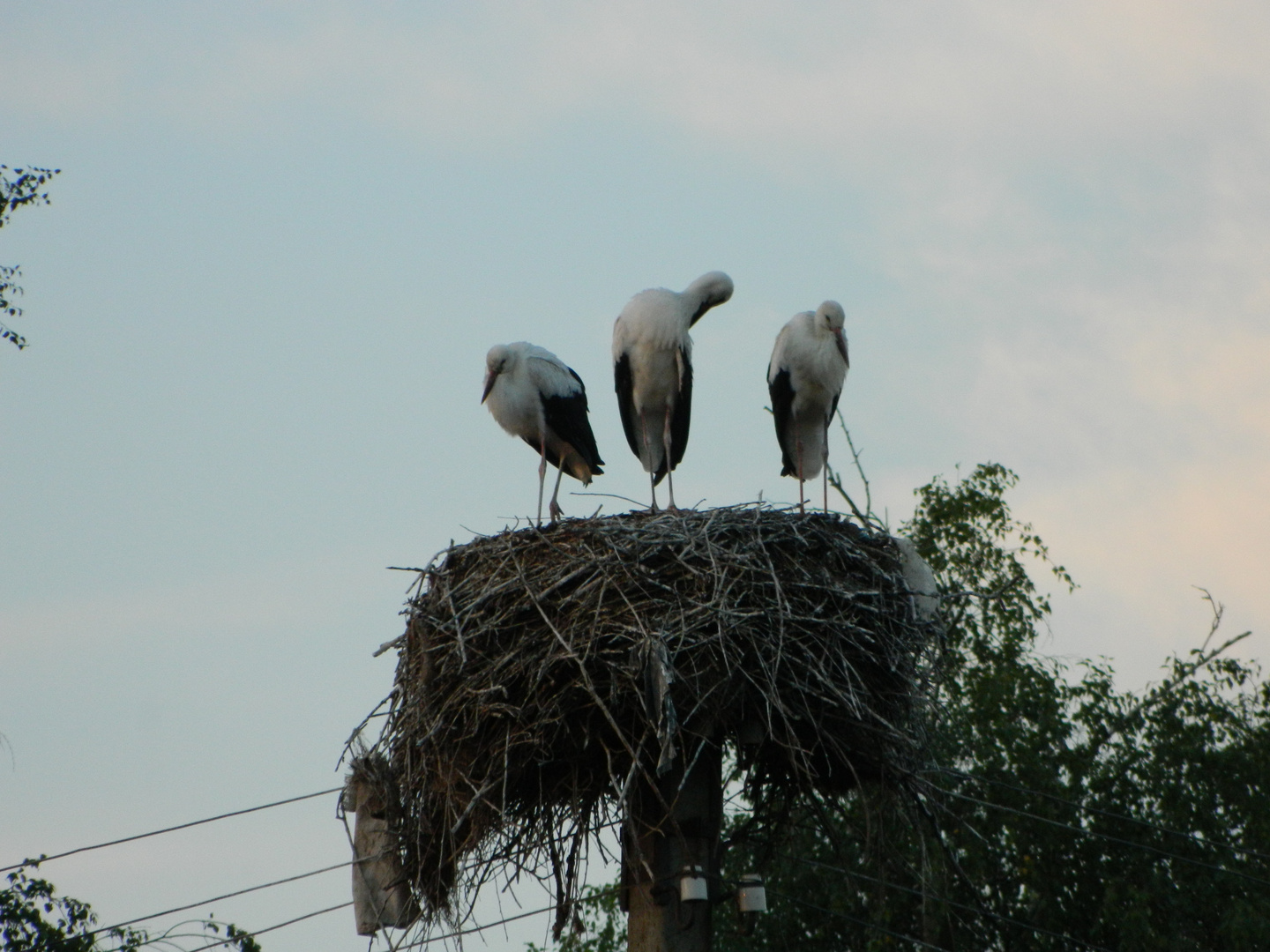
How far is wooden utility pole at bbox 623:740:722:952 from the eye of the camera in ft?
18.7

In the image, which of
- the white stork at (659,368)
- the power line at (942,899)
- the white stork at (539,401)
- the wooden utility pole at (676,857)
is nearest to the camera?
the wooden utility pole at (676,857)

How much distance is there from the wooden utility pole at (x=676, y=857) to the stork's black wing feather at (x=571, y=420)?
3793 mm

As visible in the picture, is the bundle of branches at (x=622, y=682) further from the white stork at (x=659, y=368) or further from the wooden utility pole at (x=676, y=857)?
the white stork at (x=659, y=368)

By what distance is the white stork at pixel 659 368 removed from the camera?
9.05 m

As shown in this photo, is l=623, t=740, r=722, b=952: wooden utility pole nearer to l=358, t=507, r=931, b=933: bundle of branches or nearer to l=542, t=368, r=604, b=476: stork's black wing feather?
l=358, t=507, r=931, b=933: bundle of branches

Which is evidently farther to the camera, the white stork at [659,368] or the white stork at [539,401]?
the white stork at [539,401]

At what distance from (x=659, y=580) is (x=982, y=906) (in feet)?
20.7

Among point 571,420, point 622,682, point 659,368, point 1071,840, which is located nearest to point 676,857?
point 622,682

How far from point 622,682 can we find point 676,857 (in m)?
0.68

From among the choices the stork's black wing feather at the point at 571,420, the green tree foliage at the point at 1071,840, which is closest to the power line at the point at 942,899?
the green tree foliage at the point at 1071,840

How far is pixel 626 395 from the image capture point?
9.30 meters

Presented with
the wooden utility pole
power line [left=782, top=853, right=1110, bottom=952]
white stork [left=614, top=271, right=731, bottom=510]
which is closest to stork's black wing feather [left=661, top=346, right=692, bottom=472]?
white stork [left=614, top=271, right=731, bottom=510]

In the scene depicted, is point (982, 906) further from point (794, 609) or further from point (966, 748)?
point (794, 609)

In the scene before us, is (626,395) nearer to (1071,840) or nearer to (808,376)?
(808,376)
